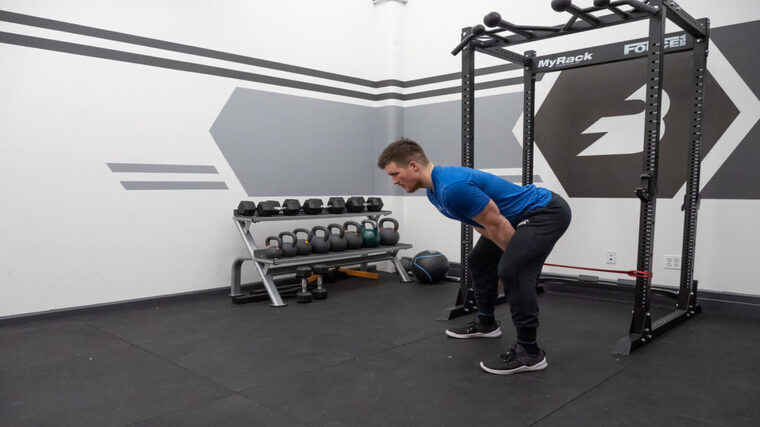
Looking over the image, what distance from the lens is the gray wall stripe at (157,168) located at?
11.4ft

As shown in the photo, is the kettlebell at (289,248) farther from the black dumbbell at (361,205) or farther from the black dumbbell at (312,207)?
the black dumbbell at (361,205)

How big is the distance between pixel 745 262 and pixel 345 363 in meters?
2.80

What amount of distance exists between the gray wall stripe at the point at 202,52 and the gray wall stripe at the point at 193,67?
9cm

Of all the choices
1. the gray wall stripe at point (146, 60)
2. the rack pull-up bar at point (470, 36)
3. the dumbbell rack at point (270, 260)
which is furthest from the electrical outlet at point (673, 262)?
the gray wall stripe at point (146, 60)

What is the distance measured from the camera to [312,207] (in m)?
4.04

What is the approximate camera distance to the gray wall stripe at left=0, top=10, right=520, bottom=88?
311 centimetres

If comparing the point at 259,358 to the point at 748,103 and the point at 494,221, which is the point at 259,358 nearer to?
the point at 494,221

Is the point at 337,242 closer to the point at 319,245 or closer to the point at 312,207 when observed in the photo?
the point at 319,245

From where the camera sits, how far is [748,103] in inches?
128

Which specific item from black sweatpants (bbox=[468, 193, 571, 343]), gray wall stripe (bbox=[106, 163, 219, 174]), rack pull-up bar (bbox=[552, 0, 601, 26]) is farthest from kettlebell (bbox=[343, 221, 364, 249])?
rack pull-up bar (bbox=[552, 0, 601, 26])

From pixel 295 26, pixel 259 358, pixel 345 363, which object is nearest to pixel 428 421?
pixel 345 363

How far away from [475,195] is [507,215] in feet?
1.02

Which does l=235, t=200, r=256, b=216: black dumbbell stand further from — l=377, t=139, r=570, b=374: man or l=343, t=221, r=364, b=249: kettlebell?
l=377, t=139, r=570, b=374: man

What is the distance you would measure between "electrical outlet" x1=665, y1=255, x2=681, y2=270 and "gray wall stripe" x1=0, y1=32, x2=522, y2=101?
1.86m
